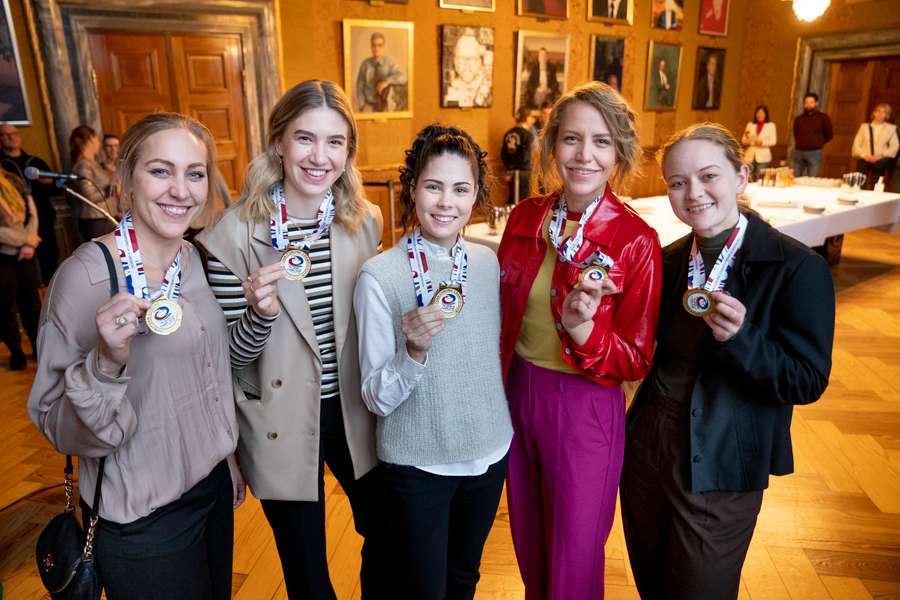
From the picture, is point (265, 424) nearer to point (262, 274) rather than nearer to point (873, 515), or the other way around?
point (262, 274)

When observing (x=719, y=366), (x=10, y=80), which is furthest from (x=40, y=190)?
(x=719, y=366)

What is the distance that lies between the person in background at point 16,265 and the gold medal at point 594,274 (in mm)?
5963

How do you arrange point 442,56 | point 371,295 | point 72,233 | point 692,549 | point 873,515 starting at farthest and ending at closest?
point 442,56
point 72,233
point 873,515
point 692,549
point 371,295

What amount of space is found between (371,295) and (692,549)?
4.63 feet

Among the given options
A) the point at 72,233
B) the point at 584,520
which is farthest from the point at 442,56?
the point at 584,520

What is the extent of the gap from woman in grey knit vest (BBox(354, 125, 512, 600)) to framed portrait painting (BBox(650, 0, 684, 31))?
13.8 meters

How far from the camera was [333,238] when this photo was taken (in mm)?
2160

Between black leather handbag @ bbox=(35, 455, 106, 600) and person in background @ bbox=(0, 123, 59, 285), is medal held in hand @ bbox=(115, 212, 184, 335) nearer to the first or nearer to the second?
black leather handbag @ bbox=(35, 455, 106, 600)

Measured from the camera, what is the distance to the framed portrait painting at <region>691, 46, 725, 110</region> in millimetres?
14938

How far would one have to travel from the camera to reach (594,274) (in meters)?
1.89

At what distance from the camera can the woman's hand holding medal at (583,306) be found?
6.12ft

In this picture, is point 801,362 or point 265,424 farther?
point 265,424

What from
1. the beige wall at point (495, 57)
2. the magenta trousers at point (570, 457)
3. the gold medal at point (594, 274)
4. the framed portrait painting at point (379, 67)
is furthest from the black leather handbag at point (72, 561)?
the framed portrait painting at point (379, 67)

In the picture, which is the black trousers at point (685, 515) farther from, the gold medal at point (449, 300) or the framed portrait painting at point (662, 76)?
the framed portrait painting at point (662, 76)
